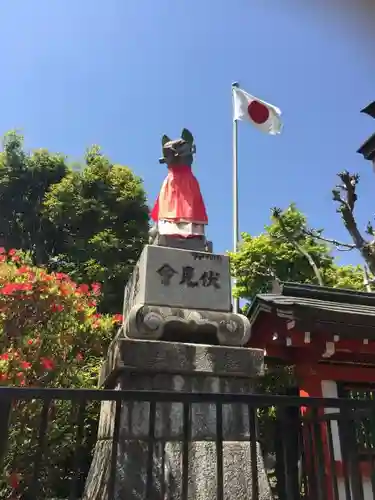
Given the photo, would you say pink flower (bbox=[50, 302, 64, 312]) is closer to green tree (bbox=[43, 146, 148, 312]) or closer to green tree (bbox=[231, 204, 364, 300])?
green tree (bbox=[43, 146, 148, 312])

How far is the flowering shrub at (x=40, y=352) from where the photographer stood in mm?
5930

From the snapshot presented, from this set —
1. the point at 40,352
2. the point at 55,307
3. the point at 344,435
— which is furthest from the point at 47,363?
the point at 344,435

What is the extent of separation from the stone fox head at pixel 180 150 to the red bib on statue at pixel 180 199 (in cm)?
9

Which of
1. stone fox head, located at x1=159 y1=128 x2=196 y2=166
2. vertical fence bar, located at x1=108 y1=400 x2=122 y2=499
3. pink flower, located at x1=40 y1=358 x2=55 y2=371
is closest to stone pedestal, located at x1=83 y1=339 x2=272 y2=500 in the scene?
vertical fence bar, located at x1=108 y1=400 x2=122 y2=499

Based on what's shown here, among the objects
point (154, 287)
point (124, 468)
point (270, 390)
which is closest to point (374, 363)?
point (270, 390)

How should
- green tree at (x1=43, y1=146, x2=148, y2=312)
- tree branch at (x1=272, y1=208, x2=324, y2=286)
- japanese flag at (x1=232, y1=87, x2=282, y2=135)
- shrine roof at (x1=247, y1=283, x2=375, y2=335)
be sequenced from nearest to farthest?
shrine roof at (x1=247, y1=283, x2=375, y2=335), green tree at (x1=43, y1=146, x2=148, y2=312), japanese flag at (x1=232, y1=87, x2=282, y2=135), tree branch at (x1=272, y1=208, x2=324, y2=286)

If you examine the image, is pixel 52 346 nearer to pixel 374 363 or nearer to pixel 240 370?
pixel 240 370

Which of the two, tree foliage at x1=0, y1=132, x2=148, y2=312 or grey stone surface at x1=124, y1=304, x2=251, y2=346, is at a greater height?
→ tree foliage at x1=0, y1=132, x2=148, y2=312

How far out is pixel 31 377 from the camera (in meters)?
6.37

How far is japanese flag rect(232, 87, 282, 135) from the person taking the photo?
46.6 ft

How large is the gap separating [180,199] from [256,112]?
9678mm

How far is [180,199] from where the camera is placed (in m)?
5.86

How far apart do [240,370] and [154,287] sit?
4.32 feet

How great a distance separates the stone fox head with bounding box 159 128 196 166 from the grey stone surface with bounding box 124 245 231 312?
1534 mm
